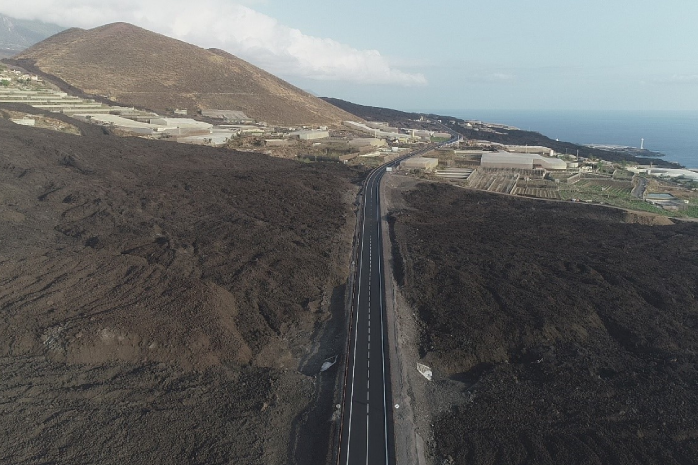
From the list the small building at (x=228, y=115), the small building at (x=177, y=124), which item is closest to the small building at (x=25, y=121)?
the small building at (x=177, y=124)

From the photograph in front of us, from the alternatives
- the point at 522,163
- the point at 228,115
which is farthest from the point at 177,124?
the point at 522,163

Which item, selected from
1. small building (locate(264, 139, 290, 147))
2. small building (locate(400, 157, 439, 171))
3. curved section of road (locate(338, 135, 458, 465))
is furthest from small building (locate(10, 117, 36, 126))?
curved section of road (locate(338, 135, 458, 465))

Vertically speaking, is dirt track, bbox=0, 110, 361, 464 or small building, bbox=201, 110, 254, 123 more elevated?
small building, bbox=201, 110, 254, 123

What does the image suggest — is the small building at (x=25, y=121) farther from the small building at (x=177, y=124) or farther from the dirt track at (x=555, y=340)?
the dirt track at (x=555, y=340)

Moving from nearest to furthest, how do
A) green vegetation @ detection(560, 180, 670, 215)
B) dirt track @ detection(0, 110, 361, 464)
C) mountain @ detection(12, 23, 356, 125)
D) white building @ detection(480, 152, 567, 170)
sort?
dirt track @ detection(0, 110, 361, 464) → green vegetation @ detection(560, 180, 670, 215) → white building @ detection(480, 152, 567, 170) → mountain @ detection(12, 23, 356, 125)

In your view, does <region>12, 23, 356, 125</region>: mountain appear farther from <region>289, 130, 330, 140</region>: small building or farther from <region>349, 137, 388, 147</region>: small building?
<region>349, 137, 388, 147</region>: small building

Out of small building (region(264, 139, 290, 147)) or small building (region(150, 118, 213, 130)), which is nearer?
small building (region(264, 139, 290, 147))
